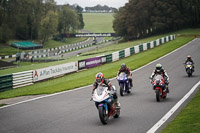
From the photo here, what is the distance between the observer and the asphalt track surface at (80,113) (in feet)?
39.3

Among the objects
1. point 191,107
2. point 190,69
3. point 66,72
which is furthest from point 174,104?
point 66,72

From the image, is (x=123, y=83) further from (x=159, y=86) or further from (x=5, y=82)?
(x=5, y=82)

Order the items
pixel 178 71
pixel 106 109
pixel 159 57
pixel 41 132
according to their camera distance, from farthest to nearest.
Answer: pixel 159 57 < pixel 178 71 < pixel 106 109 < pixel 41 132

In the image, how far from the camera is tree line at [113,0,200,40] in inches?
3610

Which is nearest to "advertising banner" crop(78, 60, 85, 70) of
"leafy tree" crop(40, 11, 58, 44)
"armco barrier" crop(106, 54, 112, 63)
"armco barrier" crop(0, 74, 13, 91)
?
"armco barrier" crop(106, 54, 112, 63)

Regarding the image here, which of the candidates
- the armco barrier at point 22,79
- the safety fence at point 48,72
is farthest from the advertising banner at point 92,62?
the armco barrier at point 22,79

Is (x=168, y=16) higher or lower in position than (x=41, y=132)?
higher

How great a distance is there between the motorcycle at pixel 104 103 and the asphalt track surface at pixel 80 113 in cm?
32

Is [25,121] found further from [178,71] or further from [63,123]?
[178,71]

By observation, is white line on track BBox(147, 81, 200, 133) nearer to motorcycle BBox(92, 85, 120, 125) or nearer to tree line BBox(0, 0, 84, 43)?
motorcycle BBox(92, 85, 120, 125)

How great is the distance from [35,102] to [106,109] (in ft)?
26.0

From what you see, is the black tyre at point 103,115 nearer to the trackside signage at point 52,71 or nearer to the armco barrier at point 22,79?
the armco barrier at point 22,79

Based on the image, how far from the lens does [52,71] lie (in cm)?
3338

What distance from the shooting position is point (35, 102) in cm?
1922
